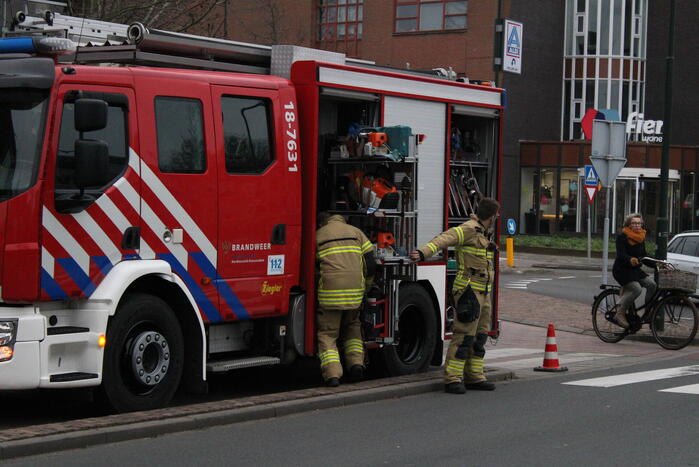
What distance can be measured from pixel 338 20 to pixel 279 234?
4408 cm

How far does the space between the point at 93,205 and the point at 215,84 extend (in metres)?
1.74

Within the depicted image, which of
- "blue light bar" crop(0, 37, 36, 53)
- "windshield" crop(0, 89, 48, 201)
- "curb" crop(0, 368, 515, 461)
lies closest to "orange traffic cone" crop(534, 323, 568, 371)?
"curb" crop(0, 368, 515, 461)

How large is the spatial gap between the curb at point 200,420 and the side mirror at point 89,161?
1.80m

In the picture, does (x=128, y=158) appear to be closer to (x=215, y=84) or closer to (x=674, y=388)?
(x=215, y=84)

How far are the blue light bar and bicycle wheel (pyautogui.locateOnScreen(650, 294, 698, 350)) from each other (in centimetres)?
970

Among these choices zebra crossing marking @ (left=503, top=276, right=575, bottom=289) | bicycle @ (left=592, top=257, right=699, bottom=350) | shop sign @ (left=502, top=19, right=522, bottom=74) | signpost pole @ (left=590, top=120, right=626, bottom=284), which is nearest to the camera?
bicycle @ (left=592, top=257, right=699, bottom=350)

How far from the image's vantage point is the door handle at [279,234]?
10133 mm

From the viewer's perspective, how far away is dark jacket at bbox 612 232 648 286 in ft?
50.9

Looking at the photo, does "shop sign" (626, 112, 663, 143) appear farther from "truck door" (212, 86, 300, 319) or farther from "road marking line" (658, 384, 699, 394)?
"truck door" (212, 86, 300, 319)

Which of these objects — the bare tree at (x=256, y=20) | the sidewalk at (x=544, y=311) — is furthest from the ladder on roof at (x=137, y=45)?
the bare tree at (x=256, y=20)

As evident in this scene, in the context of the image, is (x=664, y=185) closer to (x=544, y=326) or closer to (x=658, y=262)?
(x=658, y=262)

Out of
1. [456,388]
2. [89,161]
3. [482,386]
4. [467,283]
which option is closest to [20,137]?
[89,161]

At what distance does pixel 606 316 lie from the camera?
1592cm

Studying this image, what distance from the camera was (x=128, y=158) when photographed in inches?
350
